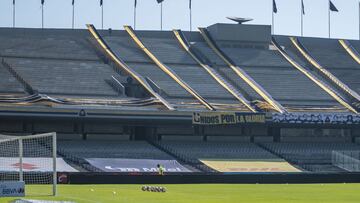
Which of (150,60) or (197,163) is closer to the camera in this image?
(197,163)

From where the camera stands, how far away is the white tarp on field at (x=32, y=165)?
5265 cm

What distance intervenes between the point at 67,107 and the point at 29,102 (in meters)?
3.13

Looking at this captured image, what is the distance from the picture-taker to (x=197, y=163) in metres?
71.4

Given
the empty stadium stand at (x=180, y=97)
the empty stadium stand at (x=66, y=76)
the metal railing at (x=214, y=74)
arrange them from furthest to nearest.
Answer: the metal railing at (x=214, y=74) → the empty stadium stand at (x=66, y=76) → the empty stadium stand at (x=180, y=97)

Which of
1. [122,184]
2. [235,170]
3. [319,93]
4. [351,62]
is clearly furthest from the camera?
[351,62]

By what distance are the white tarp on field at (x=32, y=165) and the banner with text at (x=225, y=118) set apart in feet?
44.9

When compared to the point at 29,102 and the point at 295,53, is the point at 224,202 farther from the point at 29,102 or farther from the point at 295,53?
the point at 295,53

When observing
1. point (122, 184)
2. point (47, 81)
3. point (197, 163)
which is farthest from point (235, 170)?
point (47, 81)

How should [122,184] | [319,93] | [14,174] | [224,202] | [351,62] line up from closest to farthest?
[224,202] < [14,174] < [122,184] < [319,93] < [351,62]

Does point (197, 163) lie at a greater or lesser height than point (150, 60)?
lesser

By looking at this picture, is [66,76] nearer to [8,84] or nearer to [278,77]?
[8,84]

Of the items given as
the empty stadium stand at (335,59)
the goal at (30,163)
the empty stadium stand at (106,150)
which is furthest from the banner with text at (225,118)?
the empty stadium stand at (335,59)

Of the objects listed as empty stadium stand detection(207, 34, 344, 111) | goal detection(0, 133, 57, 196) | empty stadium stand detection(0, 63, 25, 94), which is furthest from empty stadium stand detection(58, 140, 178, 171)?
empty stadium stand detection(207, 34, 344, 111)

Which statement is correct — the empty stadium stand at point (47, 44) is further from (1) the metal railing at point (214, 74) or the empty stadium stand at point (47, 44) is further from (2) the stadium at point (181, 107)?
(1) the metal railing at point (214, 74)
